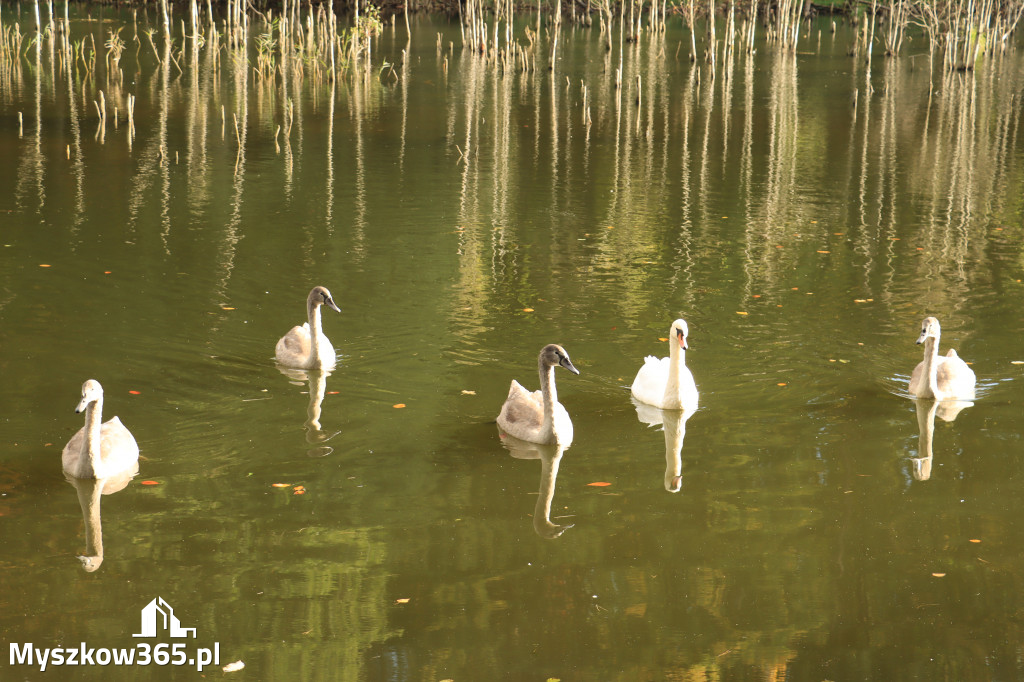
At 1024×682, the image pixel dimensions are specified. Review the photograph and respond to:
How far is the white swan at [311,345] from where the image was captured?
9.50 metres

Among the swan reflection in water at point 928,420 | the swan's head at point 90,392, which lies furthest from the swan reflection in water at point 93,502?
the swan reflection in water at point 928,420

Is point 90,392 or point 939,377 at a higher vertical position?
point 90,392

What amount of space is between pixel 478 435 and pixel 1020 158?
16333 millimetres

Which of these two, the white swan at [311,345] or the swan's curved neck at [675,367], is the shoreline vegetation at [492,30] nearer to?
the white swan at [311,345]

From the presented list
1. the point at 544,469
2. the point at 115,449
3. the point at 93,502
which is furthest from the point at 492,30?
the point at 93,502

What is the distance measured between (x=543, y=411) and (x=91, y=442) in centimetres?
305

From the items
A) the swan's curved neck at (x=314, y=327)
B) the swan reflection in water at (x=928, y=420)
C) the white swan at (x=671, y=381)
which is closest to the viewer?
the swan reflection in water at (x=928, y=420)

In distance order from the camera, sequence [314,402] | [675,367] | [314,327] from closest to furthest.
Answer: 1. [675,367]
2. [314,402]
3. [314,327]

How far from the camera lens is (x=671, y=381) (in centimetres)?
874

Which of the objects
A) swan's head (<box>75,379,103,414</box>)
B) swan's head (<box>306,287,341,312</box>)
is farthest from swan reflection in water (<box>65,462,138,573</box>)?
swan's head (<box>306,287,341,312</box>)

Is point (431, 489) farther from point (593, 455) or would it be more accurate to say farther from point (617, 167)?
point (617, 167)

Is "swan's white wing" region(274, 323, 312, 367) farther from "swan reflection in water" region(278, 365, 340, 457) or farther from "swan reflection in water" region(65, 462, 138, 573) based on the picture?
"swan reflection in water" region(65, 462, 138, 573)

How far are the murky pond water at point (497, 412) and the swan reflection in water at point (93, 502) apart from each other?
2cm

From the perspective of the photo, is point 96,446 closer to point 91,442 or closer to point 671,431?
point 91,442
